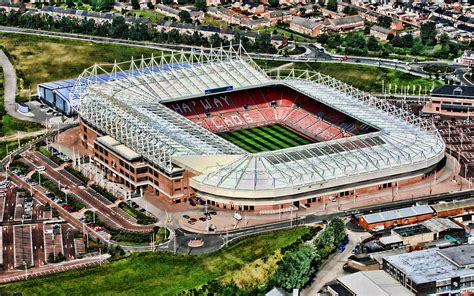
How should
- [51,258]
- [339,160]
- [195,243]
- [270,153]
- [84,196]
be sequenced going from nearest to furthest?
1. [51,258]
2. [195,243]
3. [270,153]
4. [339,160]
5. [84,196]

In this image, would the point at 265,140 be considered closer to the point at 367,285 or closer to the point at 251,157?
the point at 251,157

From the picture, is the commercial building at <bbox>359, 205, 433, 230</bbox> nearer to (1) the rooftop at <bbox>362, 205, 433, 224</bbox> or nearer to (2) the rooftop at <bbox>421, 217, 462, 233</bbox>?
(1) the rooftop at <bbox>362, 205, 433, 224</bbox>

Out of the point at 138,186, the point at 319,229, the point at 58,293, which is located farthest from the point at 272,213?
the point at 58,293

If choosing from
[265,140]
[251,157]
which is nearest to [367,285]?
[251,157]

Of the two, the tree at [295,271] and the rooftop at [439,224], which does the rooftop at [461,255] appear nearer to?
the rooftop at [439,224]

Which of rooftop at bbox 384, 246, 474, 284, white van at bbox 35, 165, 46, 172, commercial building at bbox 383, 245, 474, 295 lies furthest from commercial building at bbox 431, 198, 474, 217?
white van at bbox 35, 165, 46, 172

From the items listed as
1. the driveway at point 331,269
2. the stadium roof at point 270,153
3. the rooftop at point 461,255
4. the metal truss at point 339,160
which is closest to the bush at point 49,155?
the stadium roof at point 270,153

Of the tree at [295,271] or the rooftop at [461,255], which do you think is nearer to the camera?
the tree at [295,271]
